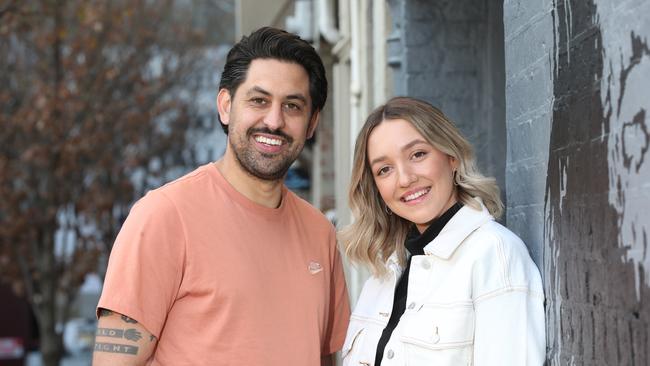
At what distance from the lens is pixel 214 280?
3.38 m

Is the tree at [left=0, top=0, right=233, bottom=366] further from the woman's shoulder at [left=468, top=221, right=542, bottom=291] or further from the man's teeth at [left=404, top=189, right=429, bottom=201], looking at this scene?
the woman's shoulder at [left=468, top=221, right=542, bottom=291]

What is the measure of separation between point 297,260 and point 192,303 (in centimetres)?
49

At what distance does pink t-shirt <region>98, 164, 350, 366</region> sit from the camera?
10.8 ft

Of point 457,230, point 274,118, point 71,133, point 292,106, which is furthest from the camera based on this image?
Result: point 71,133

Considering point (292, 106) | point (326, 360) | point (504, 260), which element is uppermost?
point (292, 106)

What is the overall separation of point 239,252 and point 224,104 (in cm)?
63

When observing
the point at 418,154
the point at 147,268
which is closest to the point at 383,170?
the point at 418,154

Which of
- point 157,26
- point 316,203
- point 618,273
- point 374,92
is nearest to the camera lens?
point 618,273

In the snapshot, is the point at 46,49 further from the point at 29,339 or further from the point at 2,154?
the point at 29,339

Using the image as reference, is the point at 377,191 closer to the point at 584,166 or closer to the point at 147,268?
the point at 147,268

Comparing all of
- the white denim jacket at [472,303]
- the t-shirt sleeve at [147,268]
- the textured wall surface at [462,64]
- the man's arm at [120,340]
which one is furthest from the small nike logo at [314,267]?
the textured wall surface at [462,64]

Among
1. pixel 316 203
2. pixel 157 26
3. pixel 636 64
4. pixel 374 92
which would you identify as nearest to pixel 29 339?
pixel 157 26

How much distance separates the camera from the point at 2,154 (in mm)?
17203

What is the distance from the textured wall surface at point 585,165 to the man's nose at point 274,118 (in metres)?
0.83
